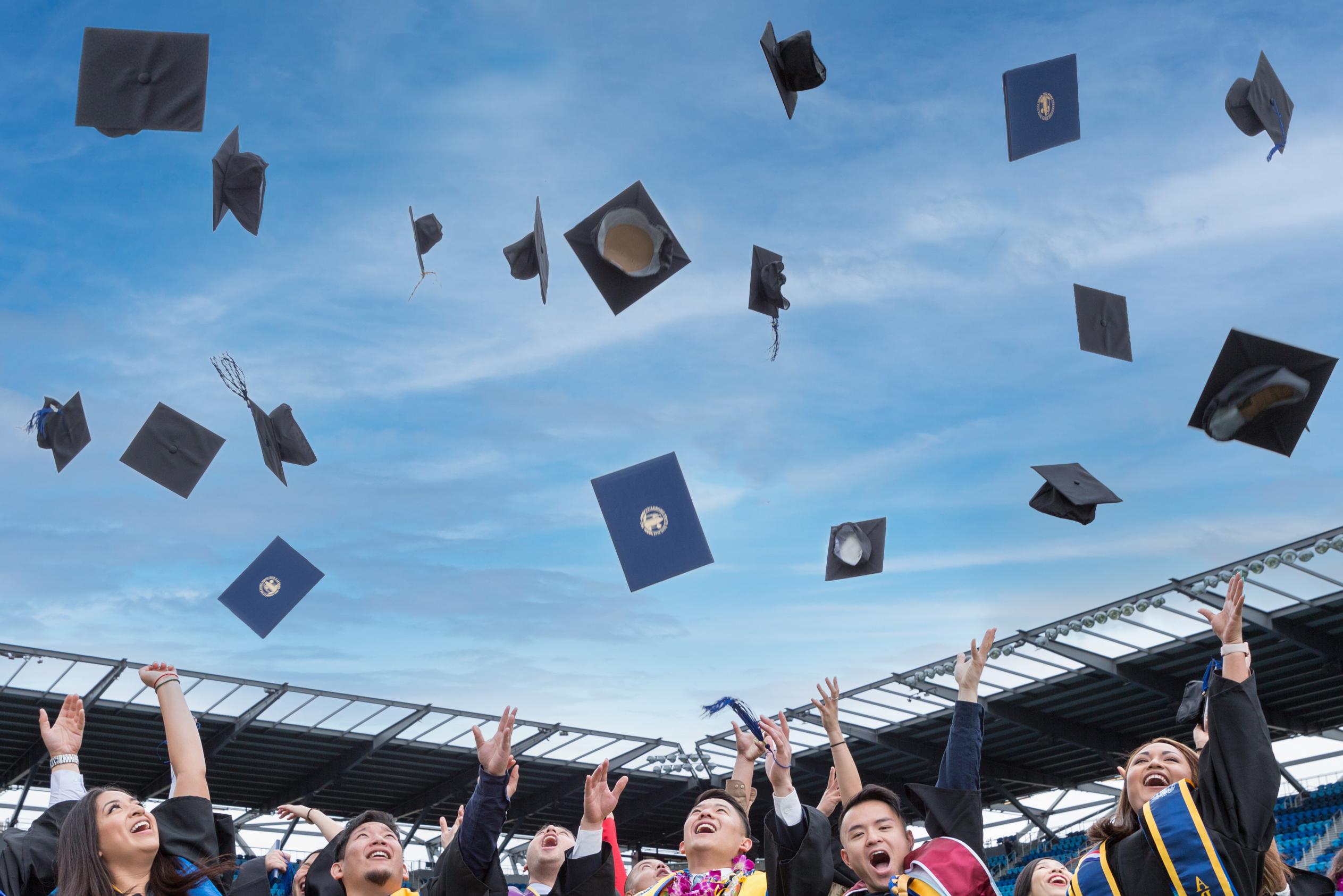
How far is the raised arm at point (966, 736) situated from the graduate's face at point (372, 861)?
178 centimetres

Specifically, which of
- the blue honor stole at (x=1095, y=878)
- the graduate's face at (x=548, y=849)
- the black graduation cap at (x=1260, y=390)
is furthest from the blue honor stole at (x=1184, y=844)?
the black graduation cap at (x=1260, y=390)

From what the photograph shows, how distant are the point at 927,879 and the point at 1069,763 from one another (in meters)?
19.3

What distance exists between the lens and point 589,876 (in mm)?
3760

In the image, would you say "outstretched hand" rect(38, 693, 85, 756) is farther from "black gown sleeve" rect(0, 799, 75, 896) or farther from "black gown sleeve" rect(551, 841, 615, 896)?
"black gown sleeve" rect(551, 841, 615, 896)

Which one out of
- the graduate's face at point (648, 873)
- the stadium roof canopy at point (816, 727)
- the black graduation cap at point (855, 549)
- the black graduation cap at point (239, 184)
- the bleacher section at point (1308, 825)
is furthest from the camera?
the bleacher section at point (1308, 825)

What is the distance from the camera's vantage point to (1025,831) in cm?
2259

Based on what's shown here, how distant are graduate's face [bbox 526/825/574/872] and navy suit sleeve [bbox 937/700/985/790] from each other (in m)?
1.43

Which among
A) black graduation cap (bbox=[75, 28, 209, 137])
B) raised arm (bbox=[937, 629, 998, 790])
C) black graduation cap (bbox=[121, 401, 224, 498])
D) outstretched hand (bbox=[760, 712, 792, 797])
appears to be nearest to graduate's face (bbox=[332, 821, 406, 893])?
outstretched hand (bbox=[760, 712, 792, 797])

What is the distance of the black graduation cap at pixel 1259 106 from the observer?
744cm

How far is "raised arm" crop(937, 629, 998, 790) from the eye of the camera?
3381mm

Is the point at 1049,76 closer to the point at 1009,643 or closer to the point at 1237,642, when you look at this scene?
the point at 1237,642

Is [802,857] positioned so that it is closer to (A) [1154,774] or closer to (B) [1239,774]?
(A) [1154,774]

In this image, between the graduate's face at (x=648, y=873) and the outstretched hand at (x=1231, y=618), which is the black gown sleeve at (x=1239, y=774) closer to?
the outstretched hand at (x=1231, y=618)

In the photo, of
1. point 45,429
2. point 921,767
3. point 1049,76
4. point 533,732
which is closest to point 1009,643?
point 921,767
